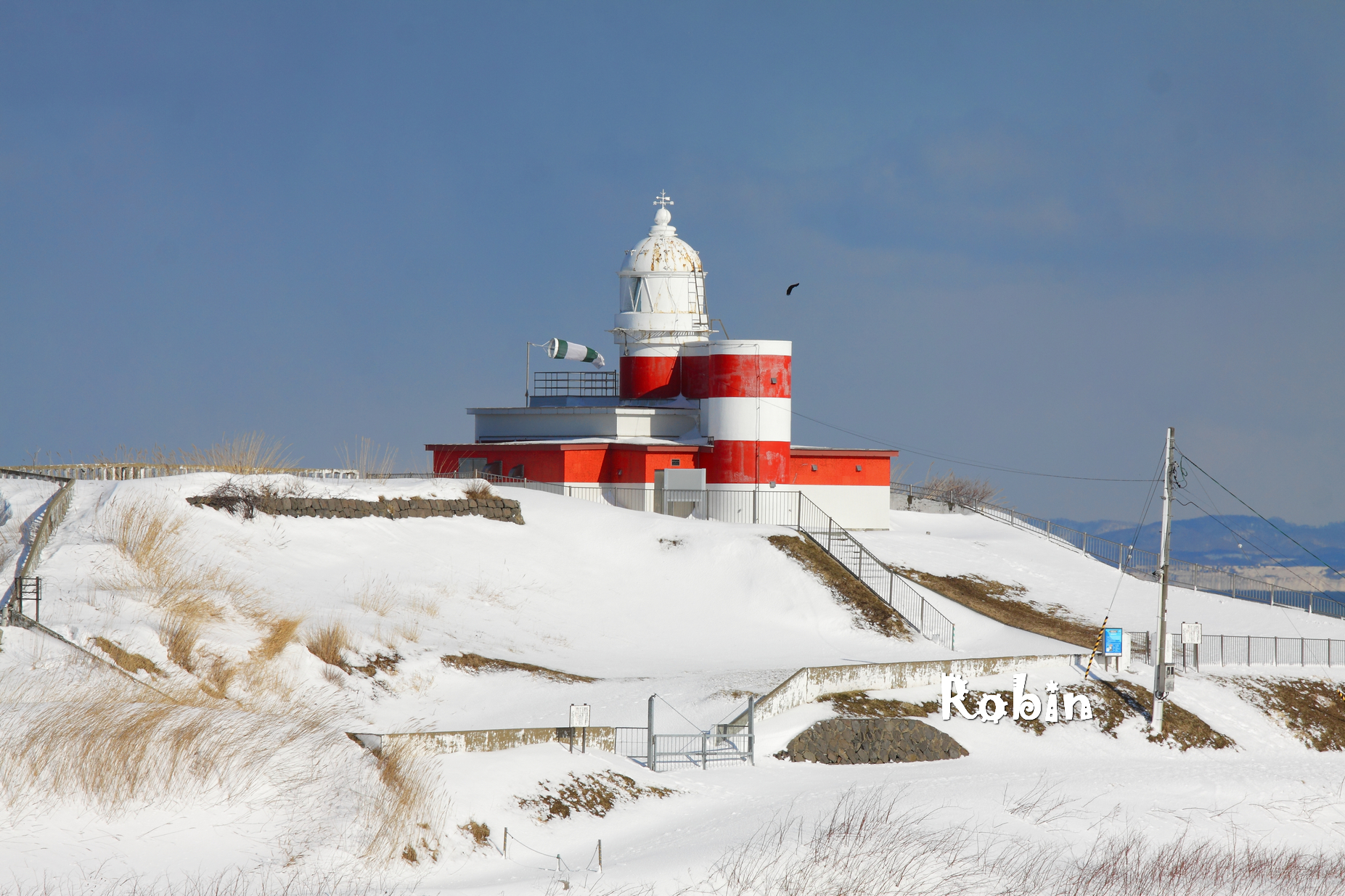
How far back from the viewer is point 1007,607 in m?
41.3

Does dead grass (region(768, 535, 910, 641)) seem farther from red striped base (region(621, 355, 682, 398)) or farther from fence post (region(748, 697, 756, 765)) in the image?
red striped base (region(621, 355, 682, 398))

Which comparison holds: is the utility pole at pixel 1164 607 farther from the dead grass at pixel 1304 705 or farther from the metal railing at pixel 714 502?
the metal railing at pixel 714 502

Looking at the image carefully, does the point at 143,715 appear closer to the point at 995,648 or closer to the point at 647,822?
the point at 647,822

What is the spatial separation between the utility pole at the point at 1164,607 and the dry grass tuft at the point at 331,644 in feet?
61.6

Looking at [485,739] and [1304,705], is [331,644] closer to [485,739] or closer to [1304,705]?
[485,739]

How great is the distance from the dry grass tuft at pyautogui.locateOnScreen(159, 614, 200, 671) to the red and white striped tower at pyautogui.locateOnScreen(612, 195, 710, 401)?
110 feet

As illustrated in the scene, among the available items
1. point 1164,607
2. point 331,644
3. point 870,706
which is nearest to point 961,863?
point 870,706

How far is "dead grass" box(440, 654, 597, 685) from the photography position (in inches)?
1064

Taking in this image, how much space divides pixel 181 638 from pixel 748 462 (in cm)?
2734

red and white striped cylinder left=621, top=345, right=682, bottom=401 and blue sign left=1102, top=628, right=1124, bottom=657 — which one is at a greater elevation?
red and white striped cylinder left=621, top=345, right=682, bottom=401

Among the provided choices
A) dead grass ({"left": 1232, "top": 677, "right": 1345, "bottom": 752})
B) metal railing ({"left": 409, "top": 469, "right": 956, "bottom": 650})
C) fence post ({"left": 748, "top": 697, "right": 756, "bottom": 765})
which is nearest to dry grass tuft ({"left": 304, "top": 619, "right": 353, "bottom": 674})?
fence post ({"left": 748, "top": 697, "right": 756, "bottom": 765})

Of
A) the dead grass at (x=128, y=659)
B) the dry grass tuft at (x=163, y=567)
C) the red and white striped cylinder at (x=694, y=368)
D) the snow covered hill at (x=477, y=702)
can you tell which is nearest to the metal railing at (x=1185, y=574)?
the snow covered hill at (x=477, y=702)

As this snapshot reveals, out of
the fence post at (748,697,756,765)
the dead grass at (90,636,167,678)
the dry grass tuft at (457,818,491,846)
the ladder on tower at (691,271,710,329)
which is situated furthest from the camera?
the ladder on tower at (691,271,710,329)

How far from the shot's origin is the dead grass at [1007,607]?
38531mm
